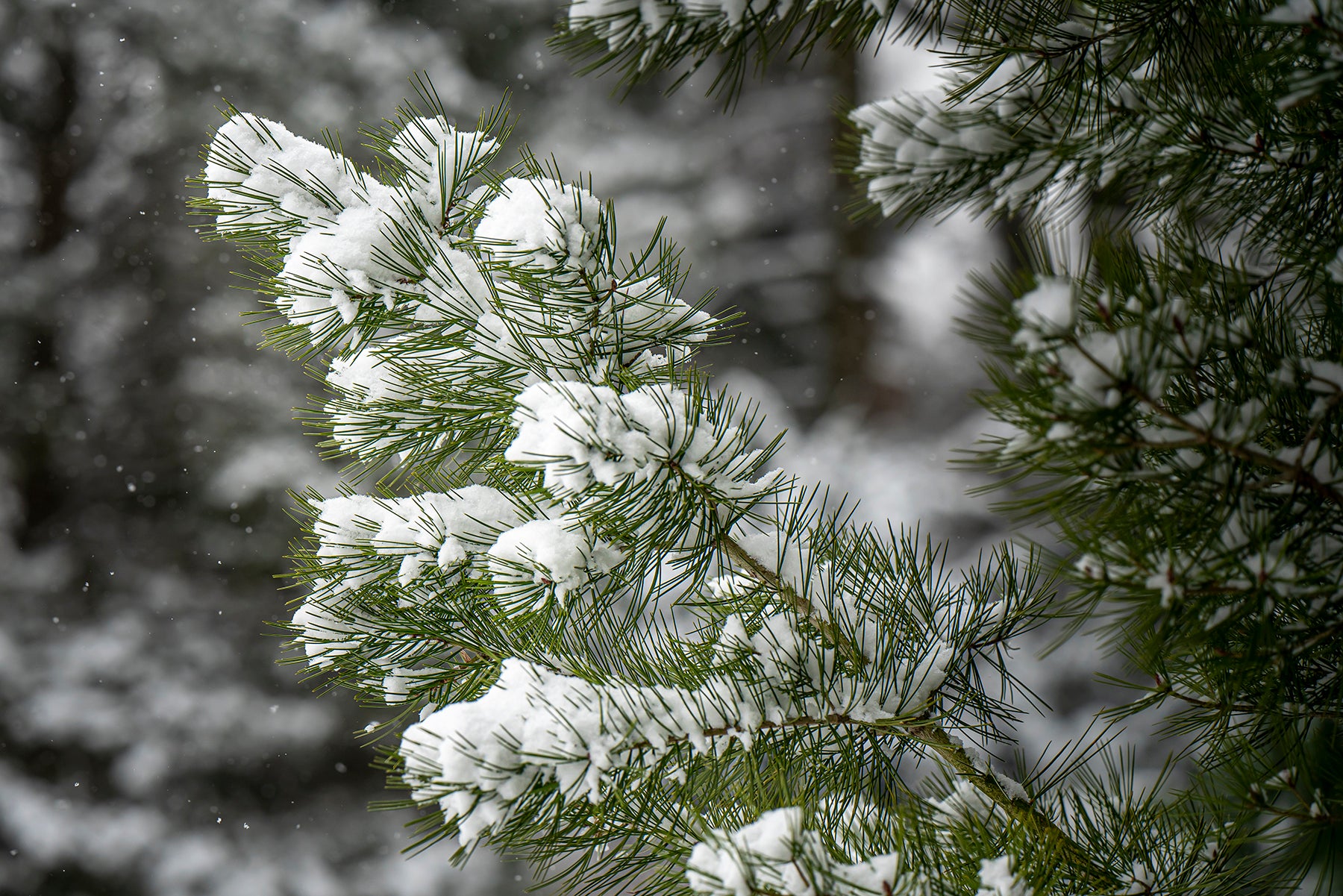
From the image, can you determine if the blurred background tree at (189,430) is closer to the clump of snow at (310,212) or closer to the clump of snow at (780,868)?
the clump of snow at (310,212)

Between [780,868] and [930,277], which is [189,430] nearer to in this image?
[930,277]

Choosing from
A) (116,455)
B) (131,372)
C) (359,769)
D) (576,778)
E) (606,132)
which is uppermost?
(606,132)

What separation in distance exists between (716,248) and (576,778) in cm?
395

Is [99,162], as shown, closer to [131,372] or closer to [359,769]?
[131,372]

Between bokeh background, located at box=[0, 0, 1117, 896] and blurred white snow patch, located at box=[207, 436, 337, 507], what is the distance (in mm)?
13

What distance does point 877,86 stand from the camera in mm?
3924

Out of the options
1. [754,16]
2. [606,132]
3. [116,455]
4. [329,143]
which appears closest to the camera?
[754,16]

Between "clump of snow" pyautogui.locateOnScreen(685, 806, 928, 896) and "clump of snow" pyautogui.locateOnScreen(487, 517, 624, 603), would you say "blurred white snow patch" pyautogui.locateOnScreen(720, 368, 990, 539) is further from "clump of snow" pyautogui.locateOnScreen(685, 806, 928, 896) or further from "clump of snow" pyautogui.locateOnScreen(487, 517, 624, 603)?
"clump of snow" pyautogui.locateOnScreen(685, 806, 928, 896)

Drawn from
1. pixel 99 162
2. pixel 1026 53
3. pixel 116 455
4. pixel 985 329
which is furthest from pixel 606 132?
pixel 985 329

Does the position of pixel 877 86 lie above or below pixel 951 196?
above

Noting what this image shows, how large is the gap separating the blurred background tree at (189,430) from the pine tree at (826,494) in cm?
317

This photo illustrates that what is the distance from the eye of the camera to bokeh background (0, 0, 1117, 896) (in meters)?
3.62

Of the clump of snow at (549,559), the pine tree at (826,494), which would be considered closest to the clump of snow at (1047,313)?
the pine tree at (826,494)

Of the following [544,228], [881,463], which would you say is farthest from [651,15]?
[881,463]
